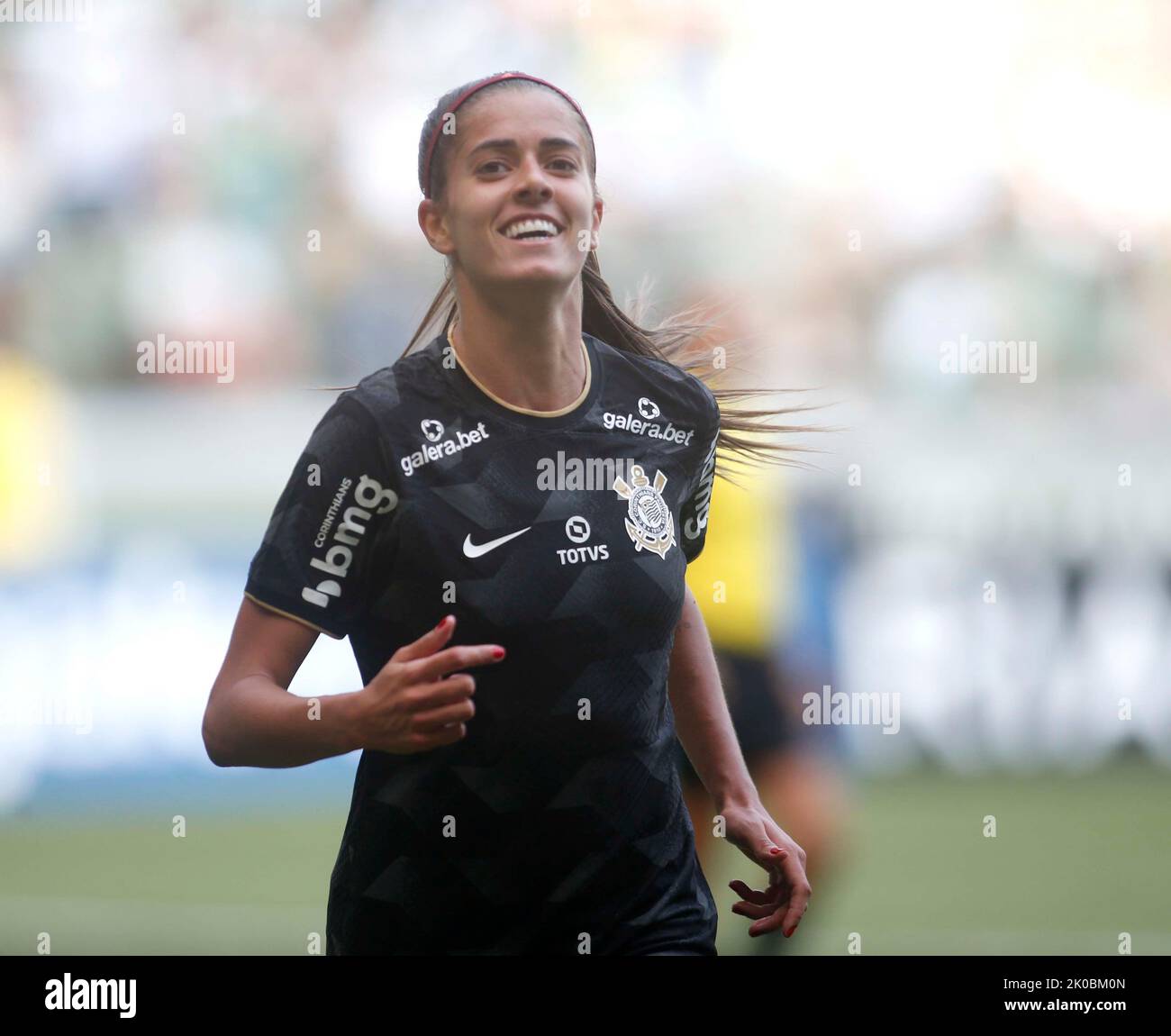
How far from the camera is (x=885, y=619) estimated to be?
22.4 feet

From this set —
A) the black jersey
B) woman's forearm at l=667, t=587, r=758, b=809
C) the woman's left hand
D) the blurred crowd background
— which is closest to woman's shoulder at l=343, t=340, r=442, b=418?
the black jersey

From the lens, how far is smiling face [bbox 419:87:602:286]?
7.64 ft

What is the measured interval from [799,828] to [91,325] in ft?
16.8

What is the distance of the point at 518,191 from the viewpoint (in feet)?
7.64

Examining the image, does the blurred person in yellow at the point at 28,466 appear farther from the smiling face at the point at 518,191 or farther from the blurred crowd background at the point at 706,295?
the smiling face at the point at 518,191

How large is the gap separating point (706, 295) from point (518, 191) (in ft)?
14.6

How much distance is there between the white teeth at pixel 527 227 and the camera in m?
2.32

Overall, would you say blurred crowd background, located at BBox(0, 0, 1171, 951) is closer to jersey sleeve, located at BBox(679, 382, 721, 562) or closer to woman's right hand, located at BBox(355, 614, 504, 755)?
jersey sleeve, located at BBox(679, 382, 721, 562)

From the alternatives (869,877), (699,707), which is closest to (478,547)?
(699,707)

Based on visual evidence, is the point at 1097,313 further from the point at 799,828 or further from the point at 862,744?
the point at 799,828

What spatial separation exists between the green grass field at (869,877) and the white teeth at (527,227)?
115 inches

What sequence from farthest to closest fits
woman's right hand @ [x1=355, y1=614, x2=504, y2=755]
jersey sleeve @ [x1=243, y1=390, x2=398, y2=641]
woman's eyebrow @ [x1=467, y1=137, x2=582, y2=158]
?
woman's eyebrow @ [x1=467, y1=137, x2=582, y2=158] < jersey sleeve @ [x1=243, y1=390, x2=398, y2=641] < woman's right hand @ [x1=355, y1=614, x2=504, y2=755]

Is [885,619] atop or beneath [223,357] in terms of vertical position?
beneath
